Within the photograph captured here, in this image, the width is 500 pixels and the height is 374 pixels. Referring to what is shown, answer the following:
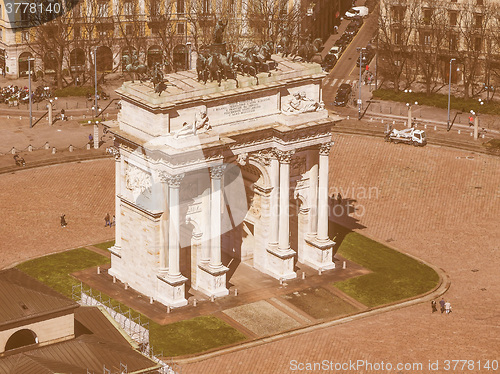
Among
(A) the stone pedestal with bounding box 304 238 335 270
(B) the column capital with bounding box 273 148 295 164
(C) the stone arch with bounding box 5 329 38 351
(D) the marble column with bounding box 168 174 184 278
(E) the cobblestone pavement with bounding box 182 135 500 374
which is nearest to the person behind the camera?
(C) the stone arch with bounding box 5 329 38 351

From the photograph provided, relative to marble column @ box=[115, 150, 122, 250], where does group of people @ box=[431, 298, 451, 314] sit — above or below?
below

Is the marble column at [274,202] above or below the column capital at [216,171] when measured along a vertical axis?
below

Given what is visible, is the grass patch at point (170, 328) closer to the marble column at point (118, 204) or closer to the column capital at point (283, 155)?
the marble column at point (118, 204)

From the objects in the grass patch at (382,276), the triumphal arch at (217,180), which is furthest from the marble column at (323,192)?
the grass patch at (382,276)

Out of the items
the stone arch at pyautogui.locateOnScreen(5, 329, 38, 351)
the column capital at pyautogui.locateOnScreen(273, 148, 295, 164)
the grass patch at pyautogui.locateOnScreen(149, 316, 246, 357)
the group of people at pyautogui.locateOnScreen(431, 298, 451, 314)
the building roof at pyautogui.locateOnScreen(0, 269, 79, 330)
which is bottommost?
the grass patch at pyautogui.locateOnScreen(149, 316, 246, 357)

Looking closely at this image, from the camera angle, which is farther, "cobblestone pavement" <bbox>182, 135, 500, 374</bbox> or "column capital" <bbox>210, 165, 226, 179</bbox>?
"column capital" <bbox>210, 165, 226, 179</bbox>

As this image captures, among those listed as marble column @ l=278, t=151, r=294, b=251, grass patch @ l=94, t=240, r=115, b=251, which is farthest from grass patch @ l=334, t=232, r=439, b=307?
grass patch @ l=94, t=240, r=115, b=251

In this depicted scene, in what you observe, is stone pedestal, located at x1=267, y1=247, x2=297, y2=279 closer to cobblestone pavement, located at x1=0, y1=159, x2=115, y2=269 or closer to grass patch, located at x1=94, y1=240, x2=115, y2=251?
A: grass patch, located at x1=94, y1=240, x2=115, y2=251

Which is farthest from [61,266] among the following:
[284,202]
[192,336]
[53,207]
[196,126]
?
[284,202]
